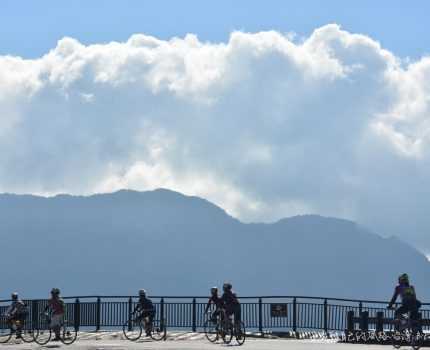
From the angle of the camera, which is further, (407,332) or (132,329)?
(132,329)

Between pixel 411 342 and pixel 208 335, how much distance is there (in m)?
5.58

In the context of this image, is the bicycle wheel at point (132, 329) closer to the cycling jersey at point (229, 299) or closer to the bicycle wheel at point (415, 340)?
the cycling jersey at point (229, 299)

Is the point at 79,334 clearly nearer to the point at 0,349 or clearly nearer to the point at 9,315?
the point at 9,315

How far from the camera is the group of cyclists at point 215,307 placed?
24781 mm

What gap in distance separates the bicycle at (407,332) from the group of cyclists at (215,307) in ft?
0.43

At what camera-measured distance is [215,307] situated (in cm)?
2875

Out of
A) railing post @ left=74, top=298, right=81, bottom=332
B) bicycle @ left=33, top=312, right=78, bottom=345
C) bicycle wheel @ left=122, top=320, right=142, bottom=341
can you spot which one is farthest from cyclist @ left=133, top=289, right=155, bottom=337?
railing post @ left=74, top=298, right=81, bottom=332

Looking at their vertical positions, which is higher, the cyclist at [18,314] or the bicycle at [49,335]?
the cyclist at [18,314]

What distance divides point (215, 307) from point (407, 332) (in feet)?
18.0

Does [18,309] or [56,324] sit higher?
[18,309]

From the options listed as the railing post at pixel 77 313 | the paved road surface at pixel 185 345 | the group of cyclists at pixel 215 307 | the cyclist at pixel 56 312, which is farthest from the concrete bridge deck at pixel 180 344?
the railing post at pixel 77 313

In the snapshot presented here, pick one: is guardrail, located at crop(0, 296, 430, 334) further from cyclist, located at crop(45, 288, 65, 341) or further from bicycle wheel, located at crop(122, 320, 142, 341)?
cyclist, located at crop(45, 288, 65, 341)

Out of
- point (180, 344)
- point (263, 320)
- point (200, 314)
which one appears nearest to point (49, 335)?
point (180, 344)

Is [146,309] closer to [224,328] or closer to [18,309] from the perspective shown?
[224,328]
